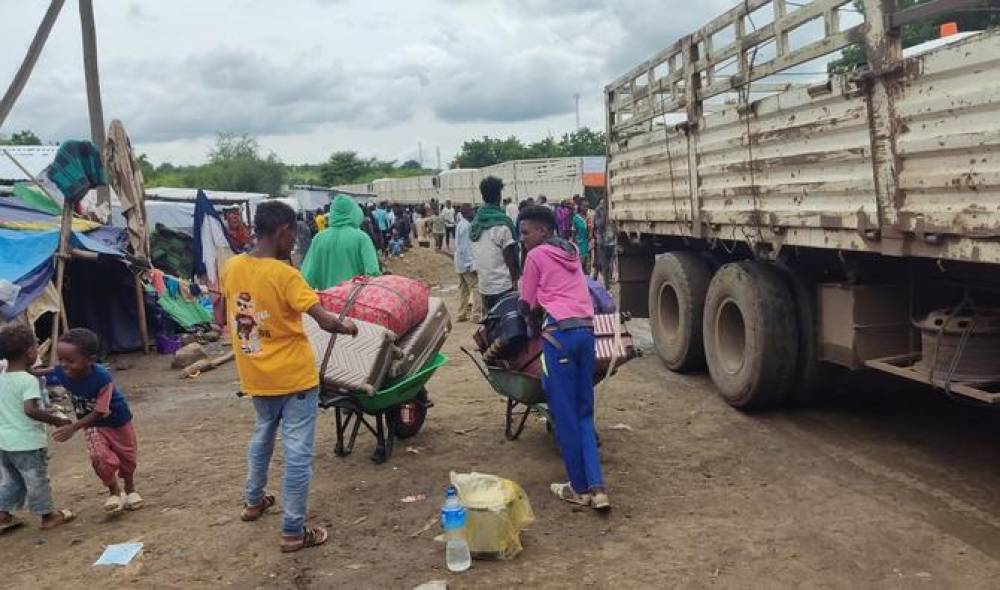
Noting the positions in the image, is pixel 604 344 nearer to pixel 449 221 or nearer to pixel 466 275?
pixel 466 275

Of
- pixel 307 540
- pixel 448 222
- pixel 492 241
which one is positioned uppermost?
pixel 448 222

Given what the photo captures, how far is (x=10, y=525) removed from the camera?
455cm

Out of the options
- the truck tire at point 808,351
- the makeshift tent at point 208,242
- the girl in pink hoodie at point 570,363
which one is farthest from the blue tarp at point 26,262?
the truck tire at point 808,351

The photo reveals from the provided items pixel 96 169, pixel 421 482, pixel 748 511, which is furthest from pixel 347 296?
pixel 96 169

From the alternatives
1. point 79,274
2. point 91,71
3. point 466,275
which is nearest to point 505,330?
point 466,275

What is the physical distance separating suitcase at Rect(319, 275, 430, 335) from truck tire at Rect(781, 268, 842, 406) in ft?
8.78

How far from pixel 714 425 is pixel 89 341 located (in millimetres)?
4181

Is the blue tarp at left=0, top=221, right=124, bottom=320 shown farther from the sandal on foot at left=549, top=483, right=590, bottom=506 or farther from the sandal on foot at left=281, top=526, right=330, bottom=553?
the sandal on foot at left=549, top=483, right=590, bottom=506

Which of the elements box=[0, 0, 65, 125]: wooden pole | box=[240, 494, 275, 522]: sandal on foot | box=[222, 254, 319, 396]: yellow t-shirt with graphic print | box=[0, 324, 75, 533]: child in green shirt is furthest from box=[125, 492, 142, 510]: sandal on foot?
box=[0, 0, 65, 125]: wooden pole

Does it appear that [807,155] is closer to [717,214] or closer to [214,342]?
[717,214]

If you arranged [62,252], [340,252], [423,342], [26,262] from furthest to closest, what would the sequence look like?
[62,252] → [26,262] → [340,252] → [423,342]

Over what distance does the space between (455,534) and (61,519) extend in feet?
8.01

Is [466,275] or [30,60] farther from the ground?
[30,60]

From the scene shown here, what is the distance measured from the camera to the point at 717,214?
6.38m
